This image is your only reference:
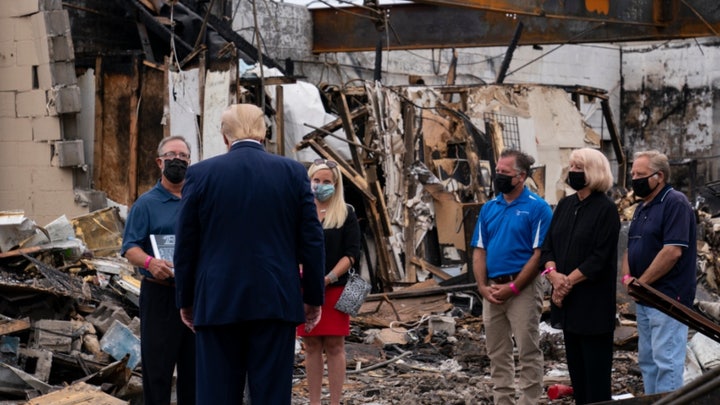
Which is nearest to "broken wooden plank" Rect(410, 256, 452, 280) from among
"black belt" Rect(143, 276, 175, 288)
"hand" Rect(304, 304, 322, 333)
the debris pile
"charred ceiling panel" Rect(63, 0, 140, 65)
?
the debris pile

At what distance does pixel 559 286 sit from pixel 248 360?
2.60 meters

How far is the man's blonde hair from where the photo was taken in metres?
5.10

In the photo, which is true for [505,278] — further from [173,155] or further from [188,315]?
[188,315]

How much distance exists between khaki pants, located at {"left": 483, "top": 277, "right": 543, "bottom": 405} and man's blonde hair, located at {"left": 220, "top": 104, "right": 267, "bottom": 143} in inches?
108

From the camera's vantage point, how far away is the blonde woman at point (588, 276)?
21.8 ft

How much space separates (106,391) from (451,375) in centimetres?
318

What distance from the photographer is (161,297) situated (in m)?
6.08

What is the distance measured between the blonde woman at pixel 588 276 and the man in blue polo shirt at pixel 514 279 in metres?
0.28

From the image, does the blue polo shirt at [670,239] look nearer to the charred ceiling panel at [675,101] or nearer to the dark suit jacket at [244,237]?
the dark suit jacket at [244,237]

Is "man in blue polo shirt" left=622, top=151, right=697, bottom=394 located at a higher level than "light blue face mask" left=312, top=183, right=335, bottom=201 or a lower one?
lower

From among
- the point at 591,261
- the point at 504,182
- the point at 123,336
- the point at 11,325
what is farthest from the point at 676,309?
the point at 11,325

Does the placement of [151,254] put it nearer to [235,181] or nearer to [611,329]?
[235,181]

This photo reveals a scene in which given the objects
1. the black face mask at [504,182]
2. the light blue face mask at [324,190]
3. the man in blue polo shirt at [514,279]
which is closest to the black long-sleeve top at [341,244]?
the light blue face mask at [324,190]

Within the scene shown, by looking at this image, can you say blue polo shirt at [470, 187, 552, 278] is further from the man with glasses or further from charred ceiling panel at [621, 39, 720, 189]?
charred ceiling panel at [621, 39, 720, 189]
